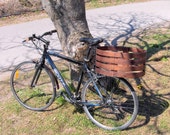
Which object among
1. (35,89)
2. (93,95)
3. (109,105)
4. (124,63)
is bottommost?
(35,89)

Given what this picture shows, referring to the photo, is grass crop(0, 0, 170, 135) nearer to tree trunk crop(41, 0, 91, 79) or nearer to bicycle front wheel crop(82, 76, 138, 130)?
bicycle front wheel crop(82, 76, 138, 130)

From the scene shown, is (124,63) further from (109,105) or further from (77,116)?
(77,116)

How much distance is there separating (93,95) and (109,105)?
57 centimetres

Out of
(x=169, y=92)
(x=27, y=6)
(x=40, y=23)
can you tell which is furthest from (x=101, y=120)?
(x=27, y=6)

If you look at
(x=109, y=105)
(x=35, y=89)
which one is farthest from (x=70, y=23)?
(x=109, y=105)

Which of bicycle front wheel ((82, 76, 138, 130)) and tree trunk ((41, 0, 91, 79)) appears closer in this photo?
bicycle front wheel ((82, 76, 138, 130))

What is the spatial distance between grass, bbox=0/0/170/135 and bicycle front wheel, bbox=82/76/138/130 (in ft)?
0.38

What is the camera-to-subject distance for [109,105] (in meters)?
3.79

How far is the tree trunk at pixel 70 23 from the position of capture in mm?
Result: 4273

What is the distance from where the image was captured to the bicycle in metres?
3.75

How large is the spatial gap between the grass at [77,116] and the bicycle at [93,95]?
11 centimetres

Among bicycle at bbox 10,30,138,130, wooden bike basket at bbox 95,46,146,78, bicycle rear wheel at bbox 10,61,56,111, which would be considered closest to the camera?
wooden bike basket at bbox 95,46,146,78

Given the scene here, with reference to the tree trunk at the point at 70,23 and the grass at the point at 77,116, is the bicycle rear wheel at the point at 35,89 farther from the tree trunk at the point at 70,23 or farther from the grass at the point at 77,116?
the tree trunk at the point at 70,23

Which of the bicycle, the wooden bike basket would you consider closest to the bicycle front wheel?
the bicycle
